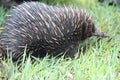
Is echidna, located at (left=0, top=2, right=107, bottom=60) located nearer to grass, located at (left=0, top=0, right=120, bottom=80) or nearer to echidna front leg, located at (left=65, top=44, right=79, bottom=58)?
echidna front leg, located at (left=65, top=44, right=79, bottom=58)

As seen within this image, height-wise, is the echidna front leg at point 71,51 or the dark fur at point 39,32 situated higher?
the dark fur at point 39,32

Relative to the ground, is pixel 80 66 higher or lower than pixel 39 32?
lower

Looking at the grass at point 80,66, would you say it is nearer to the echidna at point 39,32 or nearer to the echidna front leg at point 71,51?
the echidna front leg at point 71,51

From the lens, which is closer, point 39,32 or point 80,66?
point 80,66

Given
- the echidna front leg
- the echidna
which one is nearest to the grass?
the echidna front leg

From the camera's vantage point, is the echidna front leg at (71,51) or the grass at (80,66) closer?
the grass at (80,66)

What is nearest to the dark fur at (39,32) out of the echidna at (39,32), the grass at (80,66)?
the echidna at (39,32)

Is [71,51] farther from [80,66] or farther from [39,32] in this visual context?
[80,66]

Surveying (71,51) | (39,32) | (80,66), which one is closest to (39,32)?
(39,32)

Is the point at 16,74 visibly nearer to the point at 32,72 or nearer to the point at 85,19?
the point at 32,72
